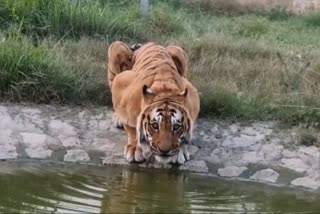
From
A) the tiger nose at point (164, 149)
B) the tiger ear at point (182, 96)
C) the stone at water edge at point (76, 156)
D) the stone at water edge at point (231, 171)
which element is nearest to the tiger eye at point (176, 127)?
the tiger nose at point (164, 149)

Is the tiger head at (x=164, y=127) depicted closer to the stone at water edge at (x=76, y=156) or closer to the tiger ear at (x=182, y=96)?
the tiger ear at (x=182, y=96)

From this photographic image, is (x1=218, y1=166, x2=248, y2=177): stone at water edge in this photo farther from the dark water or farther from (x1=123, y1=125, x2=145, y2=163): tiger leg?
(x1=123, y1=125, x2=145, y2=163): tiger leg

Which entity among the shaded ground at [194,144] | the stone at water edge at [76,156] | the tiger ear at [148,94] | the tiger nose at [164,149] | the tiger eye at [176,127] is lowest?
the stone at water edge at [76,156]

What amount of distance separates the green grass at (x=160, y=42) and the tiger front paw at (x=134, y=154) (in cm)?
129

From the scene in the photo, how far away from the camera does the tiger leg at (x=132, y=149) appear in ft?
21.9

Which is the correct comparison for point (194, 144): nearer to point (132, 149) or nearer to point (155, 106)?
point (132, 149)

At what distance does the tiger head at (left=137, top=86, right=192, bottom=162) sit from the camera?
6.21 metres

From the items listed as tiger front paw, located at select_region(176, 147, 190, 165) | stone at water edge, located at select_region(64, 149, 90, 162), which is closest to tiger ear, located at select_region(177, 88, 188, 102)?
tiger front paw, located at select_region(176, 147, 190, 165)

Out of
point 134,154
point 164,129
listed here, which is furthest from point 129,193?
point 134,154

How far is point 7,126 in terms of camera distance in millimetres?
7301

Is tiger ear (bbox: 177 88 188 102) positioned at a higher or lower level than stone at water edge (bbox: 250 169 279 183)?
higher

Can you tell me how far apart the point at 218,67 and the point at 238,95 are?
123cm

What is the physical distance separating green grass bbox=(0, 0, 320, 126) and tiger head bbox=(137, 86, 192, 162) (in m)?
1.35

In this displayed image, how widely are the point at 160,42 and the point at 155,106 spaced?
166 inches
